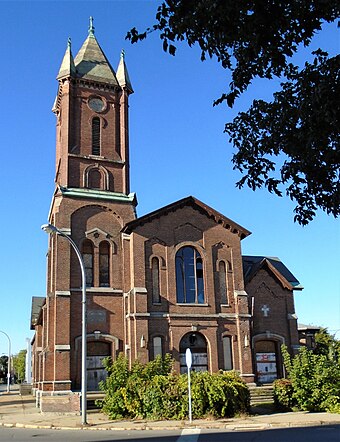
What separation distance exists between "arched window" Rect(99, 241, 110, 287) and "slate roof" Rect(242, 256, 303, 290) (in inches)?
355

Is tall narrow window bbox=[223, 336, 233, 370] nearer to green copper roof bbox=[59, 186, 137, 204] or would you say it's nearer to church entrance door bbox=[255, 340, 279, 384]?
church entrance door bbox=[255, 340, 279, 384]

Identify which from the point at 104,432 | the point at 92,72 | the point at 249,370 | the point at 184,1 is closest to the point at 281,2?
the point at 184,1

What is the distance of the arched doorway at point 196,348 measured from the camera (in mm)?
30109

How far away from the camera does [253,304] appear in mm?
33250

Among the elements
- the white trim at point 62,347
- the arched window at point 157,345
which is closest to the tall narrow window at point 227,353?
the arched window at point 157,345

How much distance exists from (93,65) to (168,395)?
2372 centimetres

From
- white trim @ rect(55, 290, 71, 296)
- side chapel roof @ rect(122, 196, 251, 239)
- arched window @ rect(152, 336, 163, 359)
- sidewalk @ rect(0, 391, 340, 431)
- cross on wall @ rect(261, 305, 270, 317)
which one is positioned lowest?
sidewalk @ rect(0, 391, 340, 431)

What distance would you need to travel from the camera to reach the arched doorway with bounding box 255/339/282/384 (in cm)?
3238

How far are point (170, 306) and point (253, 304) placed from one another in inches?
240

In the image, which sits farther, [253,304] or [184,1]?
[253,304]

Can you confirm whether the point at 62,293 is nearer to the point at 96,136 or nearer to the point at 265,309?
the point at 96,136

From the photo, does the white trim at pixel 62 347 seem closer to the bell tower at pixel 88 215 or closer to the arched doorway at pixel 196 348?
the bell tower at pixel 88 215

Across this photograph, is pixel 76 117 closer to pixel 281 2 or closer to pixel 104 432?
pixel 104 432

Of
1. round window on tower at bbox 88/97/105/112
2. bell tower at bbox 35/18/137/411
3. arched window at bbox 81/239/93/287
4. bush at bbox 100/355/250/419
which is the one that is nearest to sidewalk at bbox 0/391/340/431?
bush at bbox 100/355/250/419
